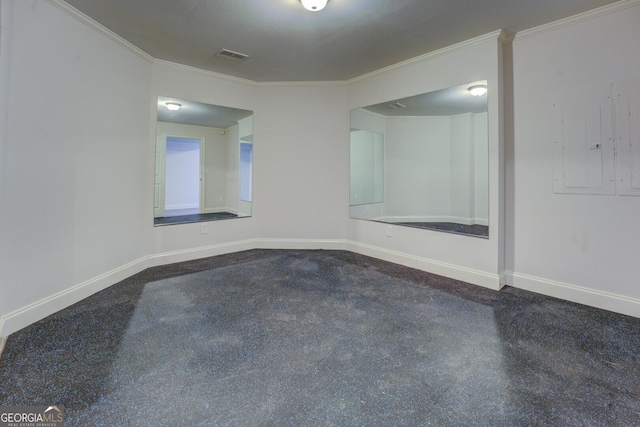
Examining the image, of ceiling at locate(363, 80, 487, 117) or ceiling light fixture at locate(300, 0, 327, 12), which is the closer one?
ceiling light fixture at locate(300, 0, 327, 12)

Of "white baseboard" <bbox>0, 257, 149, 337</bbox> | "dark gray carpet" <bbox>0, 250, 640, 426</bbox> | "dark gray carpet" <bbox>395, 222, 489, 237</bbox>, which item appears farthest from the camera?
"dark gray carpet" <bbox>395, 222, 489, 237</bbox>

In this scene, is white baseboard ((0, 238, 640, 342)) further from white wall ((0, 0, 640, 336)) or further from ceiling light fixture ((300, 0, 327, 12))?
ceiling light fixture ((300, 0, 327, 12))

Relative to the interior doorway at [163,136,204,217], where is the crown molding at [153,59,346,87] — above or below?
above

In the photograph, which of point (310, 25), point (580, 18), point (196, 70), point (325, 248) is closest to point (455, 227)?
point (325, 248)

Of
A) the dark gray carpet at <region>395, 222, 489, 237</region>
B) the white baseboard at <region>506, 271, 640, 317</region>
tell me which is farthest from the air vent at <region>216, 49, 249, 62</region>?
the white baseboard at <region>506, 271, 640, 317</region>

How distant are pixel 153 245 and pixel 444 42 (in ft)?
13.2

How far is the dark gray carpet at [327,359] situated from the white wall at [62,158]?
0.35 meters

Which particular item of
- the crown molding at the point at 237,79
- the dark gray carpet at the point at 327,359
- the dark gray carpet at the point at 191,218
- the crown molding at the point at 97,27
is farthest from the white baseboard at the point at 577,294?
the crown molding at the point at 97,27

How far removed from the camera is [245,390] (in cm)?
144

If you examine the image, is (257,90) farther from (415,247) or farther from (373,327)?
(373,327)

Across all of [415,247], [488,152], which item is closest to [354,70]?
[488,152]

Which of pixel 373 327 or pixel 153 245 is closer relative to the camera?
pixel 373 327

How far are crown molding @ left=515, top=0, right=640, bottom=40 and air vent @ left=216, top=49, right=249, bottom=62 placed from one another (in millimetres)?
2874

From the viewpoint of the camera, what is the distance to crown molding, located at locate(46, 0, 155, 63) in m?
2.32
